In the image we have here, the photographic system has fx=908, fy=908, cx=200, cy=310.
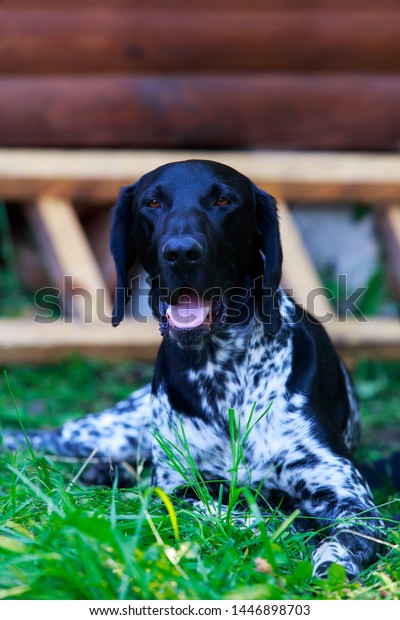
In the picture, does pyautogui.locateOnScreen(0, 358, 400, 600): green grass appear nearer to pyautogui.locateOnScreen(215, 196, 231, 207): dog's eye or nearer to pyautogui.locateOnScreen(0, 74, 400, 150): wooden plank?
pyautogui.locateOnScreen(215, 196, 231, 207): dog's eye

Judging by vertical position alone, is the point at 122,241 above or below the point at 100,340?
above

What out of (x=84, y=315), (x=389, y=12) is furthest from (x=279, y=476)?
(x=389, y=12)

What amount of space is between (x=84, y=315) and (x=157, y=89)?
1399 mm

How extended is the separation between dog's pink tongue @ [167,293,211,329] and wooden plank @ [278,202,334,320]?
1.77 m

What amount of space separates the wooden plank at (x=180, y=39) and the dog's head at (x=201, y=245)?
2.22 m

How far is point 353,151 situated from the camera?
17.7 ft

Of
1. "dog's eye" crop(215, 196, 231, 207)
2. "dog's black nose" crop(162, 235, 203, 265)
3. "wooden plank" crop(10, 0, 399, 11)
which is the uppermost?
"wooden plank" crop(10, 0, 399, 11)

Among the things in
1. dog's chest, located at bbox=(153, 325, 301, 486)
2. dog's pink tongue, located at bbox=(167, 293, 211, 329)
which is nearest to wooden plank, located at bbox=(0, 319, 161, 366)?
dog's chest, located at bbox=(153, 325, 301, 486)

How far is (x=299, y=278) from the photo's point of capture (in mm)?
4840

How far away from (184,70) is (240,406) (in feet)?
9.08

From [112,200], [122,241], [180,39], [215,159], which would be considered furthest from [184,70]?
[122,241]

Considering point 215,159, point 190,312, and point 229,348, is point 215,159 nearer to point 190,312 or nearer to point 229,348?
point 229,348

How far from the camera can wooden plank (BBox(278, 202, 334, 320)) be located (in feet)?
15.5
